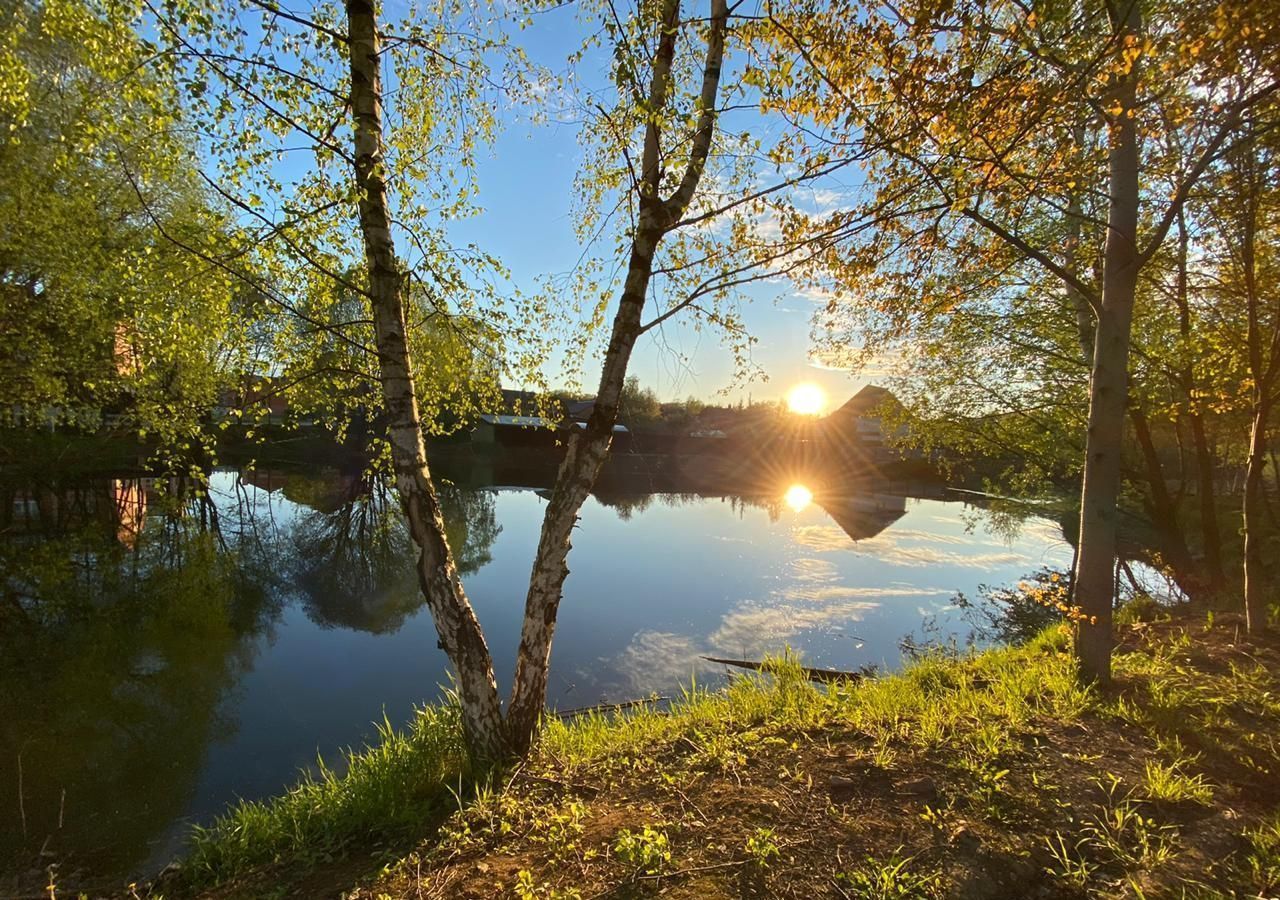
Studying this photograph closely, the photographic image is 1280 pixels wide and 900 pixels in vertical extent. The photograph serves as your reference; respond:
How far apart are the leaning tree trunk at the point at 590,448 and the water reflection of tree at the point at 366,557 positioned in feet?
13.7

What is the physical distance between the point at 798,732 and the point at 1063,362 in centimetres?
945

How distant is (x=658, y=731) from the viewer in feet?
13.7

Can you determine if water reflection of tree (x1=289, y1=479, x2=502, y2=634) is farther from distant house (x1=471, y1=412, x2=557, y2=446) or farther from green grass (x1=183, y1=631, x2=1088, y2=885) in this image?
distant house (x1=471, y1=412, x2=557, y2=446)

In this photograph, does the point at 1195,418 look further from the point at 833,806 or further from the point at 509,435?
the point at 509,435

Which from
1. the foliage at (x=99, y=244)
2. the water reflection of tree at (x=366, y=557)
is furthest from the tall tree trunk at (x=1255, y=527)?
the water reflection of tree at (x=366, y=557)

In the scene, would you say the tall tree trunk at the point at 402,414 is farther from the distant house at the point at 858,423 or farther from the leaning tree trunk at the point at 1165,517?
the distant house at the point at 858,423

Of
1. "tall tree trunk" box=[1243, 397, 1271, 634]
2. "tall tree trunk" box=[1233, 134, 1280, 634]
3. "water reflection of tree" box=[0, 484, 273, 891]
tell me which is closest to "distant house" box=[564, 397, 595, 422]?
"water reflection of tree" box=[0, 484, 273, 891]

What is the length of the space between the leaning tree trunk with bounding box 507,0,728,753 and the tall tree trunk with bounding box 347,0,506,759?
0.79ft

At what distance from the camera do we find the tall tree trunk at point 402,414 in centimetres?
302

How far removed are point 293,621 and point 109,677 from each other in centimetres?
269

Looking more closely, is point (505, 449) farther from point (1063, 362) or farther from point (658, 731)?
point (658, 731)

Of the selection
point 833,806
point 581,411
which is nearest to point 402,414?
point 833,806

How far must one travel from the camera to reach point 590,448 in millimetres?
3639

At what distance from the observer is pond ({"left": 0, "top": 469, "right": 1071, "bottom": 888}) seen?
542 cm
